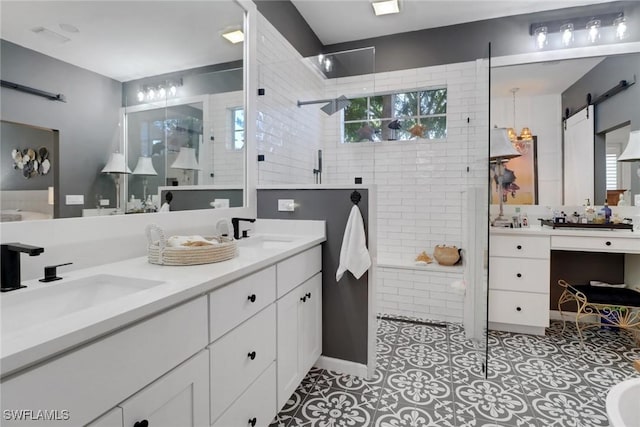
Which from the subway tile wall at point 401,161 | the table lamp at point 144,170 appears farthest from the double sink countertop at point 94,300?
the subway tile wall at point 401,161

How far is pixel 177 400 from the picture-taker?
38.1 inches

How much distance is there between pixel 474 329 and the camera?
266cm

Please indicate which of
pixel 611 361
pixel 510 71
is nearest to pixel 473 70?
pixel 510 71

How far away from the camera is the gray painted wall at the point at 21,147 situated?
3.29 ft

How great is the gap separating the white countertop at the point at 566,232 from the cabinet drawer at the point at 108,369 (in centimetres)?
268

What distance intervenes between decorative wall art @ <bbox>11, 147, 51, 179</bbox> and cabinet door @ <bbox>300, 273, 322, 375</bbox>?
4.32ft

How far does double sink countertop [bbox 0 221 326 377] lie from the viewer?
64 centimetres

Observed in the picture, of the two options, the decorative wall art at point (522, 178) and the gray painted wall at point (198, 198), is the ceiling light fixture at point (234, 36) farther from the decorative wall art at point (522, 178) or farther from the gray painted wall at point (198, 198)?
the decorative wall art at point (522, 178)

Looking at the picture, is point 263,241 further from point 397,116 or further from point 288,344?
point 397,116

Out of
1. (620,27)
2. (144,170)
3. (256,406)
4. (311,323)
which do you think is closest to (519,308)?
(311,323)

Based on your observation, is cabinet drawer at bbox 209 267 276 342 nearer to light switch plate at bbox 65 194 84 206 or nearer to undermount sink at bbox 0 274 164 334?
undermount sink at bbox 0 274 164 334

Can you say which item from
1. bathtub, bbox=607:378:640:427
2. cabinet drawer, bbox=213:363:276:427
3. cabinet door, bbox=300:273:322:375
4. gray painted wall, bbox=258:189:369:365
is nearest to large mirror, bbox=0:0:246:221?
gray painted wall, bbox=258:189:369:365

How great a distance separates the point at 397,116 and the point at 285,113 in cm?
139

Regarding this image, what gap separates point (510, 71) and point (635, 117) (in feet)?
3.63
